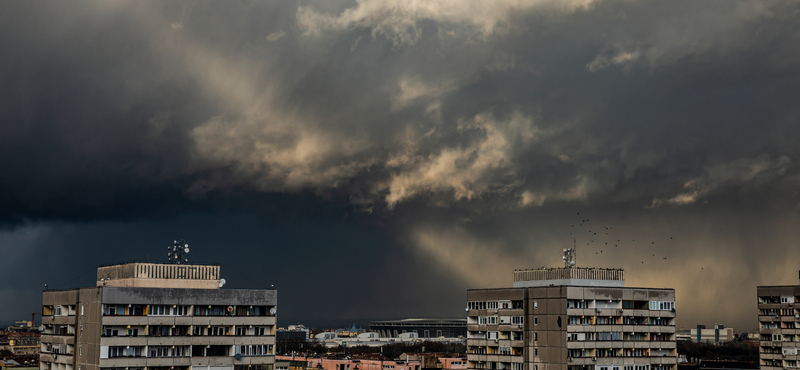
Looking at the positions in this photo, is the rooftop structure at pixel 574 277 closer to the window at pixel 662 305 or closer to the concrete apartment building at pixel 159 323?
the window at pixel 662 305

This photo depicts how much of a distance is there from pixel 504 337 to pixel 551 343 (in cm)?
1089

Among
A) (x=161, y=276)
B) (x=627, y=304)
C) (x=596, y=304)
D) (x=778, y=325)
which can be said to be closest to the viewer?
(x=161, y=276)

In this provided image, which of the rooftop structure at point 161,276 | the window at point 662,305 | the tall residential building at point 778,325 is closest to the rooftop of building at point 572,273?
the window at point 662,305

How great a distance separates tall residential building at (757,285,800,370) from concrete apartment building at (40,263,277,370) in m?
122

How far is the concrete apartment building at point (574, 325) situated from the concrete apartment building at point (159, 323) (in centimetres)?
4587

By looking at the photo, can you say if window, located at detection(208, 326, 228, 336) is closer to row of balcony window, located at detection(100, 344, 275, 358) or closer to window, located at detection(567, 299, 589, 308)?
row of balcony window, located at detection(100, 344, 275, 358)

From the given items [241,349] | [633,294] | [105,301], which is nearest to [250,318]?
[241,349]

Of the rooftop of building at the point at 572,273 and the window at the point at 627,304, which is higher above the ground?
the rooftop of building at the point at 572,273

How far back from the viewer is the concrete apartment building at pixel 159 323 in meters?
115

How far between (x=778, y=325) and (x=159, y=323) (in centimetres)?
14116

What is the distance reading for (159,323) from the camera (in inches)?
4619

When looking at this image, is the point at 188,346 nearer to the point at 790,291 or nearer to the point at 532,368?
the point at 532,368

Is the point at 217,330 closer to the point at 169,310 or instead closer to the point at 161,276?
the point at 169,310

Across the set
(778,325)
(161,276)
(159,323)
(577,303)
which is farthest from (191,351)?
(778,325)
